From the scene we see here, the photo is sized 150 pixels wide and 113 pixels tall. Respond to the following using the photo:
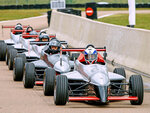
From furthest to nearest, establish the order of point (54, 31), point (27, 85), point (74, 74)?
point (54, 31) → point (27, 85) → point (74, 74)

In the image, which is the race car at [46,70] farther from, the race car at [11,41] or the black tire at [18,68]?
the race car at [11,41]

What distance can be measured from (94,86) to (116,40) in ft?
25.1

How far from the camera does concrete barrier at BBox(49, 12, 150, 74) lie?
17.1 m

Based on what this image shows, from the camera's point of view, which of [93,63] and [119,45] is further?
[119,45]

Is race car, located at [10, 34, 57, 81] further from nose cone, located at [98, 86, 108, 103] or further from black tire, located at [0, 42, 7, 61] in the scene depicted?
nose cone, located at [98, 86, 108, 103]

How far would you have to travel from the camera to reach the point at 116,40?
20.2 metres

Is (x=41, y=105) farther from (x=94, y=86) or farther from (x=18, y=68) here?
(x=18, y=68)

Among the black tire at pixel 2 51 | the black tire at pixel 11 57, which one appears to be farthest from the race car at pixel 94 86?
the black tire at pixel 2 51

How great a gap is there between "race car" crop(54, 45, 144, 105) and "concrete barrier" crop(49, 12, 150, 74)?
10.5ft

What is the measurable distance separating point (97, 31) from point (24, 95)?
9520 mm

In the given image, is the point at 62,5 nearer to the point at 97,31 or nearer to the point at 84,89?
the point at 97,31

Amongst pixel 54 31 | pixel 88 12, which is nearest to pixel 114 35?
pixel 54 31

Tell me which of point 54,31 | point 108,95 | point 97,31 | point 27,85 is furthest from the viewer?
point 54,31

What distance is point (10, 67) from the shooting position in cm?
2033
